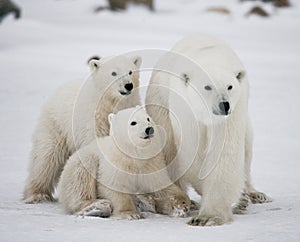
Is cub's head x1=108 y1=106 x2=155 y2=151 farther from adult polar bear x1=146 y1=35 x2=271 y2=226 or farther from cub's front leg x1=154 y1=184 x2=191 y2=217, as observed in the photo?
cub's front leg x1=154 y1=184 x2=191 y2=217

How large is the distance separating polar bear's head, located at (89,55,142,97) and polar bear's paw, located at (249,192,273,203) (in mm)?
1306

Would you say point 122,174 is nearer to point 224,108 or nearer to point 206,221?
point 206,221

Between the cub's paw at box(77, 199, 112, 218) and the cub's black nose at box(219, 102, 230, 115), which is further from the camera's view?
the cub's paw at box(77, 199, 112, 218)

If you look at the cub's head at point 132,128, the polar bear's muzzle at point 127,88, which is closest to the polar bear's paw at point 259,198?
the cub's head at point 132,128

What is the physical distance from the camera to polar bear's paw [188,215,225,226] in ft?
13.7

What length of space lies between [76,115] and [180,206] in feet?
3.54

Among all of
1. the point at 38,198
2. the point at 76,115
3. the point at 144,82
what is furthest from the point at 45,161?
the point at 144,82

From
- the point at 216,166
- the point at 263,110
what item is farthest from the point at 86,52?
the point at 216,166

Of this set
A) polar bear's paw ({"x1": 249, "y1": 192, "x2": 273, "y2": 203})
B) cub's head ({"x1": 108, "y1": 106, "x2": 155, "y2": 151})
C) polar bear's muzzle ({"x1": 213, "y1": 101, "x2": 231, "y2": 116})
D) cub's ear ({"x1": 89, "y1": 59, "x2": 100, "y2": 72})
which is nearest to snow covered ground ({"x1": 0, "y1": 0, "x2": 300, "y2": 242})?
polar bear's paw ({"x1": 249, "y1": 192, "x2": 273, "y2": 203})

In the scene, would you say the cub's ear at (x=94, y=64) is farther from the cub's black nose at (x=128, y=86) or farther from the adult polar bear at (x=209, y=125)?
the adult polar bear at (x=209, y=125)

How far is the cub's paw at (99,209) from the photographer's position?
14.6 feet

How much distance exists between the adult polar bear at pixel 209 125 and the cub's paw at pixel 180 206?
14 centimetres

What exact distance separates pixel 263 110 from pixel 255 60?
4.28 meters

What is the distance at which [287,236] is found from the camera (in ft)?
12.1
